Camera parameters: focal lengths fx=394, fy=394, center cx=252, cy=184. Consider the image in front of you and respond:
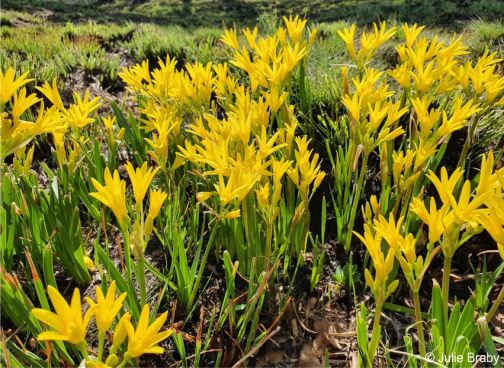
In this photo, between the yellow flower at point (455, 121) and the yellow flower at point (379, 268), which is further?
the yellow flower at point (455, 121)

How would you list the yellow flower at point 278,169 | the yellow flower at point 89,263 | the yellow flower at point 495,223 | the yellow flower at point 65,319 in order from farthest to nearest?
the yellow flower at point 89,263 < the yellow flower at point 278,169 < the yellow flower at point 495,223 < the yellow flower at point 65,319

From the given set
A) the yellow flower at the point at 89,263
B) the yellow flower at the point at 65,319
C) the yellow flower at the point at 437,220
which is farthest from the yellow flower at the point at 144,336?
the yellow flower at the point at 89,263

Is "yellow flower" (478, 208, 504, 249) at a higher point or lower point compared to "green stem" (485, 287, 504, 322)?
higher

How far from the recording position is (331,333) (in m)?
1.47

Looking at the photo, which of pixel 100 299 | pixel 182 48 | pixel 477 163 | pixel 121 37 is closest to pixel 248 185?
pixel 100 299

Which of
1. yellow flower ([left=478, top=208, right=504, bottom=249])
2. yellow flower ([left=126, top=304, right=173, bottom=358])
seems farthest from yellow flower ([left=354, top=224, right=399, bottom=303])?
yellow flower ([left=126, top=304, right=173, bottom=358])

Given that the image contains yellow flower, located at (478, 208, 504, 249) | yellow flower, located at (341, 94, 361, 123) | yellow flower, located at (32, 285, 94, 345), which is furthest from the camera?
yellow flower, located at (341, 94, 361, 123)

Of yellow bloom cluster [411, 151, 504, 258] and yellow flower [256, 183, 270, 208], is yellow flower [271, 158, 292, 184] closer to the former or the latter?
yellow flower [256, 183, 270, 208]

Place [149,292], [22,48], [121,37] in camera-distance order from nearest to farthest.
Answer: [149,292] → [22,48] → [121,37]

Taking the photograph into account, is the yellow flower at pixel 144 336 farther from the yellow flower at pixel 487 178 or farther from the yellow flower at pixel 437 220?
the yellow flower at pixel 487 178

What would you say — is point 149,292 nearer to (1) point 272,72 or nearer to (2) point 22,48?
(1) point 272,72

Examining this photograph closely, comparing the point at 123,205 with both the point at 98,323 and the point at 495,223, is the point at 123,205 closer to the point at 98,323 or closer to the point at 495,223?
the point at 98,323

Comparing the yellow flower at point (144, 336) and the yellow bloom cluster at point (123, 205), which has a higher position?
the yellow bloom cluster at point (123, 205)

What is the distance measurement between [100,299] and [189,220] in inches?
34.6
